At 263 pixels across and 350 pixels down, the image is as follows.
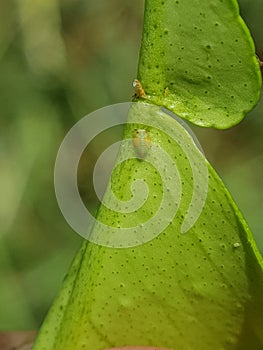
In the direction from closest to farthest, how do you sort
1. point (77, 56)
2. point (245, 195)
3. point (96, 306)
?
point (96, 306) < point (245, 195) < point (77, 56)

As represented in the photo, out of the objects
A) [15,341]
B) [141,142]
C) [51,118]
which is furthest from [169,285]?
[51,118]

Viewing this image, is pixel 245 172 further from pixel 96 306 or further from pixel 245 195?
pixel 96 306

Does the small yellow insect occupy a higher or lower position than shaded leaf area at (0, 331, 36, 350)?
higher

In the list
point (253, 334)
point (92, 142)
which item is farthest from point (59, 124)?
point (253, 334)

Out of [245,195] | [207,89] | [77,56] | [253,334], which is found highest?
[207,89]

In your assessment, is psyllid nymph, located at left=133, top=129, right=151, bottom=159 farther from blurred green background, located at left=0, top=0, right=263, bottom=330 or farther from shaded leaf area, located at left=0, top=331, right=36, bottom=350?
blurred green background, located at left=0, top=0, right=263, bottom=330

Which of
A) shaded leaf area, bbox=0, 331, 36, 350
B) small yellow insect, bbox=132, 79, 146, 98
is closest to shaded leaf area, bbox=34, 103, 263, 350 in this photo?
small yellow insect, bbox=132, 79, 146, 98

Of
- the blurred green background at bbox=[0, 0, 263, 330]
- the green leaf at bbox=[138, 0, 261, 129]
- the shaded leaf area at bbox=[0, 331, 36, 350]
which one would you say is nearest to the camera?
the green leaf at bbox=[138, 0, 261, 129]
